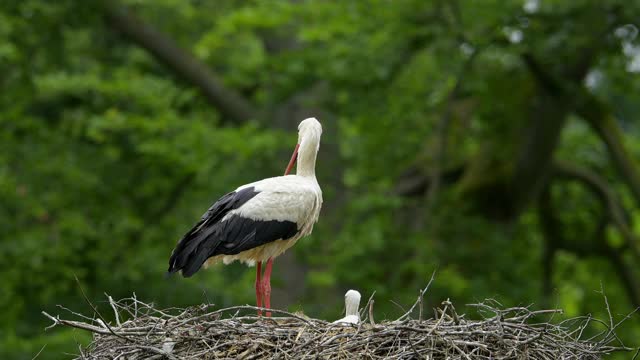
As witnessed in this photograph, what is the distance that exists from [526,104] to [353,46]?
2376mm

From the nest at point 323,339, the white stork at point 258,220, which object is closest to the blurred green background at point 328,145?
the white stork at point 258,220

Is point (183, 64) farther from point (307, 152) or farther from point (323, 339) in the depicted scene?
point (323, 339)

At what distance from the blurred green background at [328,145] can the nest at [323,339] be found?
273 inches

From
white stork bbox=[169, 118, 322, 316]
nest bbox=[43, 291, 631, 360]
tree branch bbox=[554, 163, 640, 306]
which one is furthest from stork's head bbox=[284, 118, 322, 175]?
tree branch bbox=[554, 163, 640, 306]

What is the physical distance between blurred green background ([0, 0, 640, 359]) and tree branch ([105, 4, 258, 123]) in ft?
0.08

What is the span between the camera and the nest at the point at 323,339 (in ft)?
25.2

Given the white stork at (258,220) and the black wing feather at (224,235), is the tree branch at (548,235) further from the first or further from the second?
the black wing feather at (224,235)

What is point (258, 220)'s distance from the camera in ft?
30.5

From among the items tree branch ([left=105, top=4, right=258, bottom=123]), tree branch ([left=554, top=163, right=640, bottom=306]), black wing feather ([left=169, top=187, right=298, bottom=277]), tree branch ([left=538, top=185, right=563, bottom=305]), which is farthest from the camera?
tree branch ([left=538, top=185, right=563, bottom=305])

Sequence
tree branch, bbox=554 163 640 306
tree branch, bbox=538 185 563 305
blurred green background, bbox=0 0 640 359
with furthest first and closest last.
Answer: tree branch, bbox=538 185 563 305, tree branch, bbox=554 163 640 306, blurred green background, bbox=0 0 640 359

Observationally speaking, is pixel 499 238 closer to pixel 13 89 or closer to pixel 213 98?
pixel 213 98

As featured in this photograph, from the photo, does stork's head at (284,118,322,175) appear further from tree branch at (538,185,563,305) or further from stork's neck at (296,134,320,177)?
tree branch at (538,185,563,305)

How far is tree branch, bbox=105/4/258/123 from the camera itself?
1703cm

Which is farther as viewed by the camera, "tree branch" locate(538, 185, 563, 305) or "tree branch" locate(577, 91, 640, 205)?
"tree branch" locate(538, 185, 563, 305)
